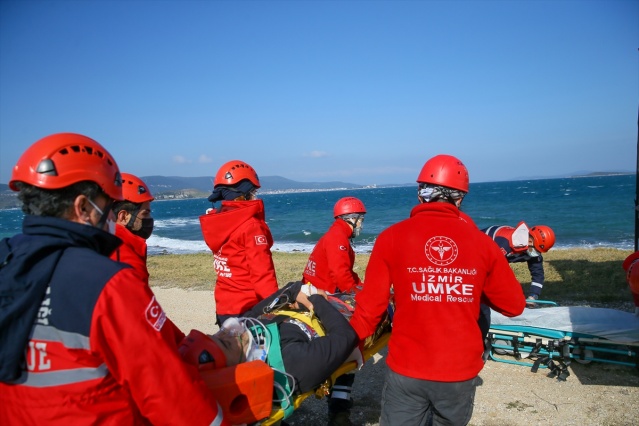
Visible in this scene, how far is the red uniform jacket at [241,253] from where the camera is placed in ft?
13.2

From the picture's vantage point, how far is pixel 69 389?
5.17ft

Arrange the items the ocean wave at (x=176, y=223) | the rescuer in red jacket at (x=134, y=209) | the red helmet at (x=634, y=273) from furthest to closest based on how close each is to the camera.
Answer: the ocean wave at (x=176, y=223)
the red helmet at (x=634, y=273)
the rescuer in red jacket at (x=134, y=209)

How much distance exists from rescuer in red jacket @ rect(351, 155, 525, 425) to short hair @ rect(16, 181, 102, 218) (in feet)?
6.23

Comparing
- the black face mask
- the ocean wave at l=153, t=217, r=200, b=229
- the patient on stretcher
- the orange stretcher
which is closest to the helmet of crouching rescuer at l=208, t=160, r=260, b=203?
the black face mask

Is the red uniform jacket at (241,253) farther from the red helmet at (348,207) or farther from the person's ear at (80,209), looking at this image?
the person's ear at (80,209)

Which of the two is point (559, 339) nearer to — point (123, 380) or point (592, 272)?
point (123, 380)

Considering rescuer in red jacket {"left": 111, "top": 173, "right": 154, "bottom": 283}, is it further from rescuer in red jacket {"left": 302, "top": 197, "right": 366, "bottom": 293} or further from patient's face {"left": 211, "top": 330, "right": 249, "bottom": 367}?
rescuer in red jacket {"left": 302, "top": 197, "right": 366, "bottom": 293}

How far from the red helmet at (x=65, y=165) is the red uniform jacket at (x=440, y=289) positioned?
1795mm

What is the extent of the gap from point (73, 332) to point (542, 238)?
7036 millimetres

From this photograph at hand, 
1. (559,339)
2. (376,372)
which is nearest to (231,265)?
(376,372)

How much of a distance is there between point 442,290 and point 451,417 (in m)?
0.88

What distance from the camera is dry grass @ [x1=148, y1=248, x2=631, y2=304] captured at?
9.59 m

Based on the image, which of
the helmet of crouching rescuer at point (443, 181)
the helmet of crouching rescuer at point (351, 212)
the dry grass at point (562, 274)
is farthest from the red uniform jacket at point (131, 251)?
the dry grass at point (562, 274)

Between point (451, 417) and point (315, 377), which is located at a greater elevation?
point (315, 377)
